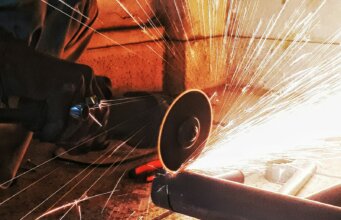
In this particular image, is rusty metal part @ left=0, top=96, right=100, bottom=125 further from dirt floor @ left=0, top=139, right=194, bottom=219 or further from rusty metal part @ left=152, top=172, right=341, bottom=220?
dirt floor @ left=0, top=139, right=194, bottom=219

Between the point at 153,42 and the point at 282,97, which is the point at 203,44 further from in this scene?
the point at 282,97

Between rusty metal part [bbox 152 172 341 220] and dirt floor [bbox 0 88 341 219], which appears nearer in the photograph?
rusty metal part [bbox 152 172 341 220]

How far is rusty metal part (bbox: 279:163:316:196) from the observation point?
2566 mm

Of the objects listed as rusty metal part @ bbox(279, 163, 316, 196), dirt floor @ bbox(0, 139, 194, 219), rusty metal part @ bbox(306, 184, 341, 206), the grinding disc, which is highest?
the grinding disc

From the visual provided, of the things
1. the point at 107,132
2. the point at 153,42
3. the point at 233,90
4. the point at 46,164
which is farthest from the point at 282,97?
the point at 107,132

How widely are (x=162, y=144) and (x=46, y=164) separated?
173cm

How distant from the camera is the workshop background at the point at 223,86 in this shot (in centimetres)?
270

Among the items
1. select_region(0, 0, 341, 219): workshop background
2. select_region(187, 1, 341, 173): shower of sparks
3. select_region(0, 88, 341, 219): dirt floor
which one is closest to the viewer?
select_region(0, 88, 341, 219): dirt floor

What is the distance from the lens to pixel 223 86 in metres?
5.67

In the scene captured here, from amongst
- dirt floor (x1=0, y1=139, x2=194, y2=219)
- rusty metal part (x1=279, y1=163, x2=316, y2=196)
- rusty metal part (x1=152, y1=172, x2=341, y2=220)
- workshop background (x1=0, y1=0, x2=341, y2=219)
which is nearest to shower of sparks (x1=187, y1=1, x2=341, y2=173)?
workshop background (x1=0, y1=0, x2=341, y2=219)

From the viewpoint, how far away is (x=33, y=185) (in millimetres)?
2852

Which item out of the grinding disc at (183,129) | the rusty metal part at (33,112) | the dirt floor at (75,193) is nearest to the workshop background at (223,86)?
the dirt floor at (75,193)

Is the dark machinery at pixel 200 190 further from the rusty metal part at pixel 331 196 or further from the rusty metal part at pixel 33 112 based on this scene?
the rusty metal part at pixel 33 112

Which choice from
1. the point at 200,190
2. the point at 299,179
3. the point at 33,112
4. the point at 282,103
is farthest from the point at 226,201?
the point at 282,103
